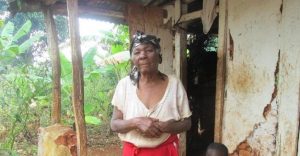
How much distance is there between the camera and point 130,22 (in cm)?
412

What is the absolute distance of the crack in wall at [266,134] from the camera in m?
2.92

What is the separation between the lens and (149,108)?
2.31 metres

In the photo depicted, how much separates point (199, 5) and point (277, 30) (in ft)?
5.29

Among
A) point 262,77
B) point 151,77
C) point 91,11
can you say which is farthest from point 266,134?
point 91,11

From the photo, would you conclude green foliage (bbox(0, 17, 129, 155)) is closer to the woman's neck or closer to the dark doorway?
the dark doorway

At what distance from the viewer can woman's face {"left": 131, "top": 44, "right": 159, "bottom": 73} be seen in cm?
233

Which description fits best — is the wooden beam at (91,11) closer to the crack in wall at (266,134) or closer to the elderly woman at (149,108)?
the elderly woman at (149,108)

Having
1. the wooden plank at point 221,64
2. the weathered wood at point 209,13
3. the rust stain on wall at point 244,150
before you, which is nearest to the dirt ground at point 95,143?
the wooden plank at point 221,64

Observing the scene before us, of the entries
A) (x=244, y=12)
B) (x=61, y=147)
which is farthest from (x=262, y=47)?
(x=61, y=147)

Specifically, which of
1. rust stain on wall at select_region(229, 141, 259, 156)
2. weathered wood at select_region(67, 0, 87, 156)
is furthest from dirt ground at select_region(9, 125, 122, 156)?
rust stain on wall at select_region(229, 141, 259, 156)

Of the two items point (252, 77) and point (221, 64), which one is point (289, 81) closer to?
point (252, 77)

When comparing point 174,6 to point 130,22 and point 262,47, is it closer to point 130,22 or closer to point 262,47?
point 130,22

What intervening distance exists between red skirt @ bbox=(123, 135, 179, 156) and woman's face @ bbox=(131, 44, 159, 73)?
0.54 metres

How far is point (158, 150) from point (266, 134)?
1.26 metres
